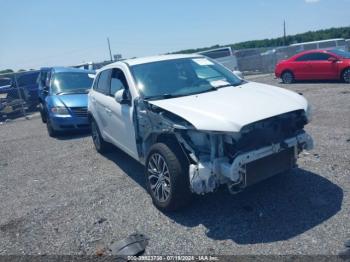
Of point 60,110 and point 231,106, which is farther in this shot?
point 60,110

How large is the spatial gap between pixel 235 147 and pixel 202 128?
47 centimetres

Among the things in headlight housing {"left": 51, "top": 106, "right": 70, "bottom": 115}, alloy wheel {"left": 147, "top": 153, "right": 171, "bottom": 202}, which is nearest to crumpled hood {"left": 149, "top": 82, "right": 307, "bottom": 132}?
alloy wheel {"left": 147, "top": 153, "right": 171, "bottom": 202}

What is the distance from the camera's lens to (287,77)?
16.4 metres

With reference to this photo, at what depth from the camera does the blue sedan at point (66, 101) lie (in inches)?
370

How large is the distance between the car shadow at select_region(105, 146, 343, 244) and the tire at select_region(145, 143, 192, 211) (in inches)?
7.8

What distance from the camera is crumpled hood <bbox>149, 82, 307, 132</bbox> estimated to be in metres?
3.62

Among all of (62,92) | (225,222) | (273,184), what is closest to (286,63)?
(62,92)

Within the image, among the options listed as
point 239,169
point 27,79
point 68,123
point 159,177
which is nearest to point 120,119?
point 159,177

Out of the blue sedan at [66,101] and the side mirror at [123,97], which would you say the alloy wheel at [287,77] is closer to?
the blue sedan at [66,101]

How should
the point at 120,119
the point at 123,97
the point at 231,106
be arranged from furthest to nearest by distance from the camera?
the point at 120,119
the point at 123,97
the point at 231,106

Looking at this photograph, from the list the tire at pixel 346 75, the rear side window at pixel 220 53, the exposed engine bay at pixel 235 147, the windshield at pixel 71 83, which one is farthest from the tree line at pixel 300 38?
the exposed engine bay at pixel 235 147

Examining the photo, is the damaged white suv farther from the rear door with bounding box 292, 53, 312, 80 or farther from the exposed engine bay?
the rear door with bounding box 292, 53, 312, 80

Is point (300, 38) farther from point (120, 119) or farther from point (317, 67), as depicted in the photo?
point (120, 119)

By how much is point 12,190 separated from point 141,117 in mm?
2807
